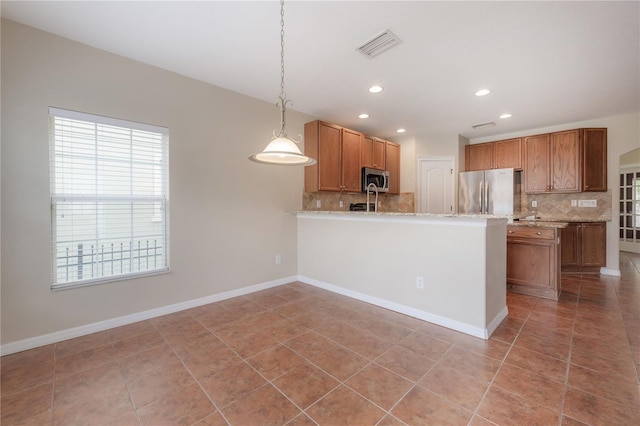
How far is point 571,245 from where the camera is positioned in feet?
15.0

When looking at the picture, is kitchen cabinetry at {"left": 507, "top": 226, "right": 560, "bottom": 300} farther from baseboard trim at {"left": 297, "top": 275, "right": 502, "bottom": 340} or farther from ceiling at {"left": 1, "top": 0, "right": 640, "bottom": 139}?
ceiling at {"left": 1, "top": 0, "right": 640, "bottom": 139}

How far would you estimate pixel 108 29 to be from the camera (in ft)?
7.40

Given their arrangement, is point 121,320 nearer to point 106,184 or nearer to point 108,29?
point 106,184

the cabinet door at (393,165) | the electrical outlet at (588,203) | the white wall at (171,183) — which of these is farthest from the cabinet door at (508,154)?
the white wall at (171,183)

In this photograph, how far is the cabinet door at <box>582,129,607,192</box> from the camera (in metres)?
4.48

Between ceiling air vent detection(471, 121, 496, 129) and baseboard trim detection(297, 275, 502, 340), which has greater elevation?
ceiling air vent detection(471, 121, 496, 129)

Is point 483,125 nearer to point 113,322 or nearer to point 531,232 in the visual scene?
point 531,232

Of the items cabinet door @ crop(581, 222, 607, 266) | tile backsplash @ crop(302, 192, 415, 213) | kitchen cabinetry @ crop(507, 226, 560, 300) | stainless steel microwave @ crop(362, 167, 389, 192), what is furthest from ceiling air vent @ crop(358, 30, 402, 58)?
cabinet door @ crop(581, 222, 607, 266)

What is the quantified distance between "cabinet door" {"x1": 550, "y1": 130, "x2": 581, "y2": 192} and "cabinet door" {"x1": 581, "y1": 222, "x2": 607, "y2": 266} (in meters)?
0.64

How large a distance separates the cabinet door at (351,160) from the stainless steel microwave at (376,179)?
101 mm

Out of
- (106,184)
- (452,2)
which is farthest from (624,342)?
(106,184)

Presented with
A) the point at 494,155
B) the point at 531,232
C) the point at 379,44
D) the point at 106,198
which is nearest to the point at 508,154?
the point at 494,155

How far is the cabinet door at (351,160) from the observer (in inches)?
177

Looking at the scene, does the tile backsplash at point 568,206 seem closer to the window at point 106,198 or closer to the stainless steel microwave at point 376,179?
the stainless steel microwave at point 376,179
